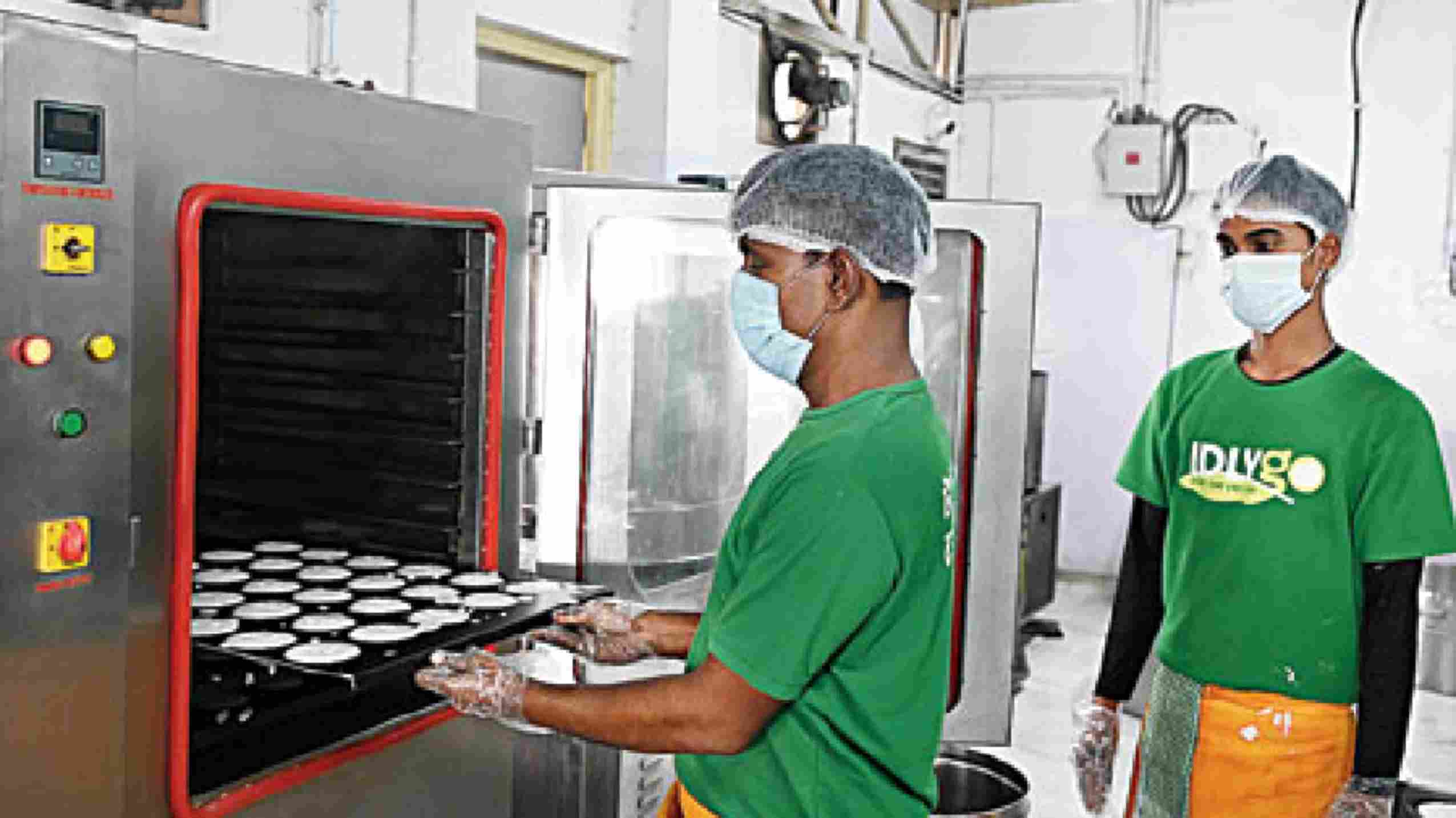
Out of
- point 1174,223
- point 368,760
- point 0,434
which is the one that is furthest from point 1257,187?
point 1174,223

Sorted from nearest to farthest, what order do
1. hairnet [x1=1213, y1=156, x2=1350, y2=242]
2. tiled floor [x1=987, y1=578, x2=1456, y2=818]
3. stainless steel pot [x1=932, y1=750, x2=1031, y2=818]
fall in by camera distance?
hairnet [x1=1213, y1=156, x2=1350, y2=242] → stainless steel pot [x1=932, y1=750, x2=1031, y2=818] → tiled floor [x1=987, y1=578, x2=1456, y2=818]

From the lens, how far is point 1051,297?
6855 mm

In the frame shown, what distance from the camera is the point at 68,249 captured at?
1.36 m

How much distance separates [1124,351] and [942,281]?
13.4ft

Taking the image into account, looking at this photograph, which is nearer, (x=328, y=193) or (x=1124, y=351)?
(x=328, y=193)

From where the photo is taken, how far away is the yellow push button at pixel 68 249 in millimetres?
1343

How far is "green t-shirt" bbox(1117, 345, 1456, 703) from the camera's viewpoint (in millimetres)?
2016

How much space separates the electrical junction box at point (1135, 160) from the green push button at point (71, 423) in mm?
5770

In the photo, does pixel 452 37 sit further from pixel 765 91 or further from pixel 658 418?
pixel 765 91

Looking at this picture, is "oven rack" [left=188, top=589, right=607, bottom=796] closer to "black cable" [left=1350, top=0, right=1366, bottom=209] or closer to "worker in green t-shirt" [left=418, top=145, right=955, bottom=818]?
"worker in green t-shirt" [left=418, top=145, right=955, bottom=818]

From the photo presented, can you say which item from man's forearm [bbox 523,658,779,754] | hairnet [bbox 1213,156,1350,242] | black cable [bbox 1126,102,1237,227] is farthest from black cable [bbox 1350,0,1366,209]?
man's forearm [bbox 523,658,779,754]

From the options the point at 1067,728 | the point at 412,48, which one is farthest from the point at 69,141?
the point at 1067,728

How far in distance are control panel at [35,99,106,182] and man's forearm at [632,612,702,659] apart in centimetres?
95

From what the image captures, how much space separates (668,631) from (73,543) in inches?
32.5
